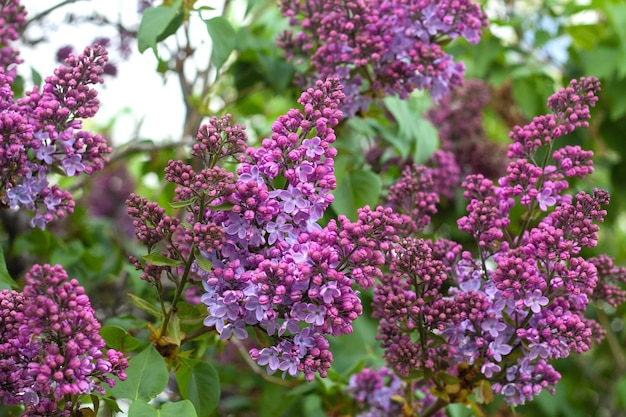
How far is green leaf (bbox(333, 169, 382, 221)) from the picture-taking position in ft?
4.87

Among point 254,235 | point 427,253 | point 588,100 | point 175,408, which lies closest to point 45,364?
point 175,408

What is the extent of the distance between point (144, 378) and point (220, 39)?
0.68 metres

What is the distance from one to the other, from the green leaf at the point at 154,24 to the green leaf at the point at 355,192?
450 millimetres

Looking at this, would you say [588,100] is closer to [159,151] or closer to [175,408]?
[175,408]

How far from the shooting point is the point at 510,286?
3.41 ft

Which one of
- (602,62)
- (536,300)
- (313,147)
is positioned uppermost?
(602,62)

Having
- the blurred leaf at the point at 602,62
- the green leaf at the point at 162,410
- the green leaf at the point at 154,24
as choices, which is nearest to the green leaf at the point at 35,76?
the green leaf at the point at 154,24

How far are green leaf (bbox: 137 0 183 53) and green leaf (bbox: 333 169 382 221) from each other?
17.7 inches

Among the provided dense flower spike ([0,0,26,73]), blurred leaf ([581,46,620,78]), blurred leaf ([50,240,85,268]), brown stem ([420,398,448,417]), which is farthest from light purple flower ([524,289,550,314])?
blurred leaf ([581,46,620,78])

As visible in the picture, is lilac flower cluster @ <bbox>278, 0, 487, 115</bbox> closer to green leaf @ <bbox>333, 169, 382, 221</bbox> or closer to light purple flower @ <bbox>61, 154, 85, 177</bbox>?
green leaf @ <bbox>333, 169, 382, 221</bbox>

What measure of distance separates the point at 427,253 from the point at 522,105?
4.51 ft

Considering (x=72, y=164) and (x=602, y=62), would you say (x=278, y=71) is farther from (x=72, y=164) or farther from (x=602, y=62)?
(x=602, y=62)

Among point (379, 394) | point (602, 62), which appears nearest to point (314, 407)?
point (379, 394)

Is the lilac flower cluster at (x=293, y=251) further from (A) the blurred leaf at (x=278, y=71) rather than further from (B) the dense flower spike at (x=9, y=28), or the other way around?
(A) the blurred leaf at (x=278, y=71)
